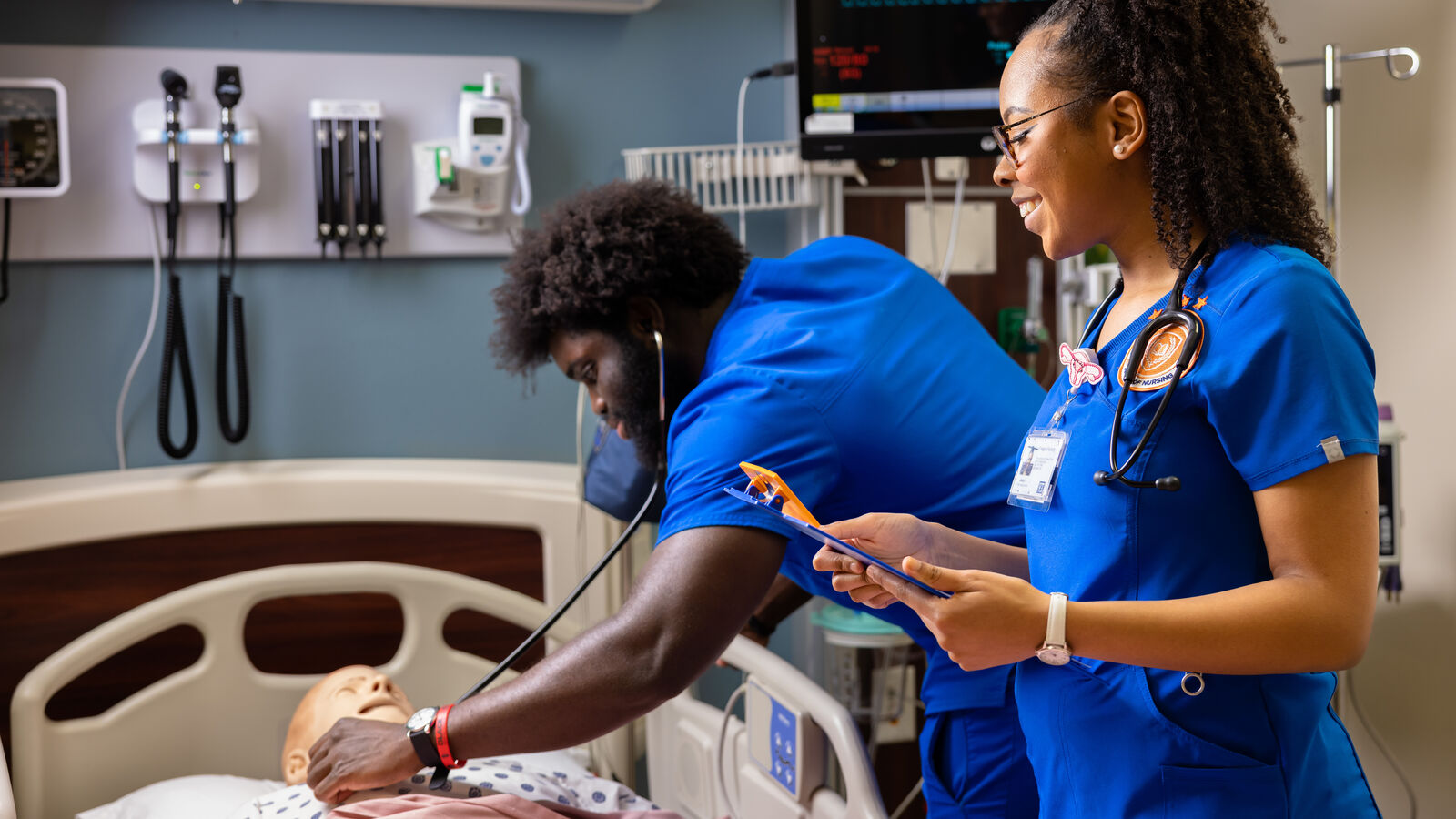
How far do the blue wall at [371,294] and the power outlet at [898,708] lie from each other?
92cm

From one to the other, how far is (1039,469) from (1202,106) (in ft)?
1.02

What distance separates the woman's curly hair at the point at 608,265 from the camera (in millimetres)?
1543

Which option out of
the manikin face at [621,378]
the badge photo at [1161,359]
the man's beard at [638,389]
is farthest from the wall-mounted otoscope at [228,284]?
the badge photo at [1161,359]

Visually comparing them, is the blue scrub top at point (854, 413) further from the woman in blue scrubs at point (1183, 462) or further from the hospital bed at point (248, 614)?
the hospital bed at point (248, 614)

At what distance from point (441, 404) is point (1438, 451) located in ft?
6.78

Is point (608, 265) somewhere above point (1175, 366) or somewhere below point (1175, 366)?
above

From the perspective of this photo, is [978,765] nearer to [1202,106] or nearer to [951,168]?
[1202,106]

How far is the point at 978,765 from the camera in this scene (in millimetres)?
1350

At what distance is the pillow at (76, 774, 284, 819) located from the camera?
1.82 m

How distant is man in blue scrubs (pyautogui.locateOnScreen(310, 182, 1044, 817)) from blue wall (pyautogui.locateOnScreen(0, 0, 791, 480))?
87cm

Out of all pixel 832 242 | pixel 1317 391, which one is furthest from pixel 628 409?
pixel 1317 391

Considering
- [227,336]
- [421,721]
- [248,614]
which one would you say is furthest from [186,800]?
[227,336]

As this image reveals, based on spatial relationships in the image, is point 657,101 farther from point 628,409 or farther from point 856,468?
point 856,468

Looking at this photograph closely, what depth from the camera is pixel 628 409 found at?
1.57 m
